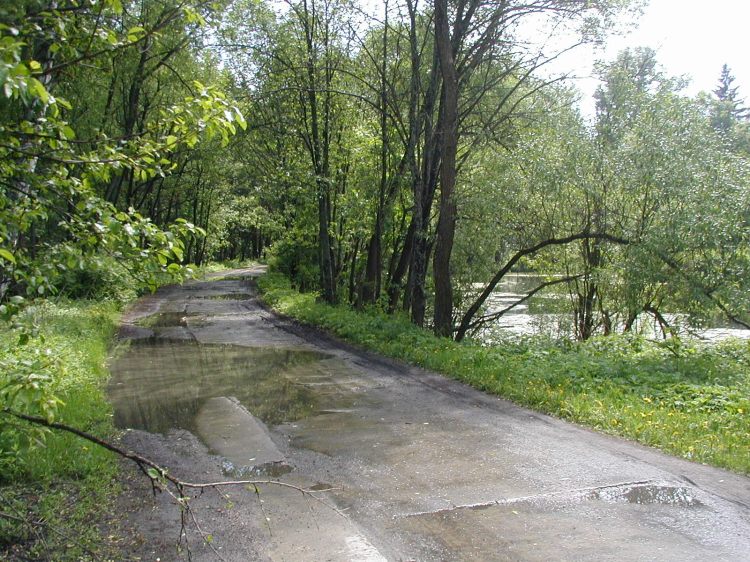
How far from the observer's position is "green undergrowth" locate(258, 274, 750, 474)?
661 centimetres

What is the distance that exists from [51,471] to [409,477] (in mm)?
Result: 3303

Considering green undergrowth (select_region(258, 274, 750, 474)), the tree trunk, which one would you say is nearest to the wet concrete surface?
green undergrowth (select_region(258, 274, 750, 474))

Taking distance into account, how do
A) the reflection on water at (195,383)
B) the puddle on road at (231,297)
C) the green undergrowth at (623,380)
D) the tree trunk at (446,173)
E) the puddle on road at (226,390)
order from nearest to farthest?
the green undergrowth at (623,380)
the puddle on road at (226,390)
the reflection on water at (195,383)
the tree trunk at (446,173)
the puddle on road at (231,297)

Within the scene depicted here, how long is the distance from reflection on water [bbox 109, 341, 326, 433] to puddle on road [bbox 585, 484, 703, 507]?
4.12 metres

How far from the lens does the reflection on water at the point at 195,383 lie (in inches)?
323

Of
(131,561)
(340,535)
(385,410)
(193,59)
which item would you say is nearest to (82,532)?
(131,561)

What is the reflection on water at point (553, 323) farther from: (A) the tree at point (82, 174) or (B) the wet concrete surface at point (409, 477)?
(A) the tree at point (82, 174)

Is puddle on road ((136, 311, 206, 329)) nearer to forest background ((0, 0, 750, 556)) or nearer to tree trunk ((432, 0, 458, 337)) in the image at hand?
forest background ((0, 0, 750, 556))

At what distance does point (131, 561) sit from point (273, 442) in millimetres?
2774

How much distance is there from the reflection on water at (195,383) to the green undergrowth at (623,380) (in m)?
2.46

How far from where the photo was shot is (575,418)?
7.45 metres

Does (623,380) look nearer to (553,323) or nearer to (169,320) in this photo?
(553,323)


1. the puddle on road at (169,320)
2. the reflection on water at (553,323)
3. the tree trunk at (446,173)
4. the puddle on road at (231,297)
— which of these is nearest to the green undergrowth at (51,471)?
the tree trunk at (446,173)

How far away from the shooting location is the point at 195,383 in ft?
33.4
